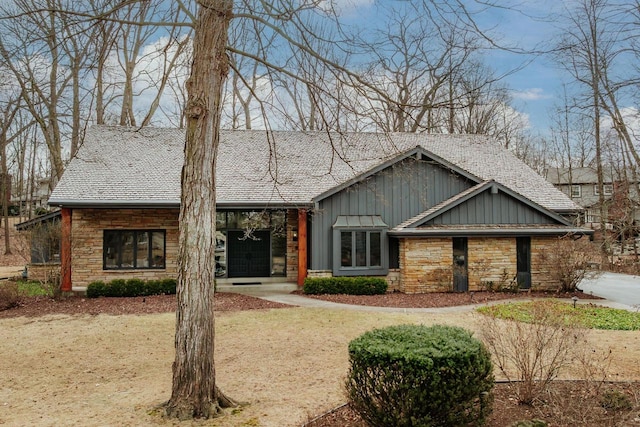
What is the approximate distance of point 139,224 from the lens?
675 inches

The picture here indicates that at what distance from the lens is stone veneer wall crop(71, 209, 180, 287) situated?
16.7m

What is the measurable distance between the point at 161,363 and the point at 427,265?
10075 mm

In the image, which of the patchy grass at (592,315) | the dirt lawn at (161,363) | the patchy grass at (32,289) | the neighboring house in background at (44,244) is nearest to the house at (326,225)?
the patchy grass at (32,289)

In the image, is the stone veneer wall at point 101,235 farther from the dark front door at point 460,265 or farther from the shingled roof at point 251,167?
the dark front door at point 460,265

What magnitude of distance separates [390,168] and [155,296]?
9.05 meters

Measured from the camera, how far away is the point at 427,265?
53.5 ft

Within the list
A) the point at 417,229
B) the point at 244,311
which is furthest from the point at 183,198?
the point at 417,229

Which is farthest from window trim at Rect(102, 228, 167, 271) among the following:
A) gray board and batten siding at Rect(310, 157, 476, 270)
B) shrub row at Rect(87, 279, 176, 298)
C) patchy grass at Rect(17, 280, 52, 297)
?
gray board and batten siding at Rect(310, 157, 476, 270)

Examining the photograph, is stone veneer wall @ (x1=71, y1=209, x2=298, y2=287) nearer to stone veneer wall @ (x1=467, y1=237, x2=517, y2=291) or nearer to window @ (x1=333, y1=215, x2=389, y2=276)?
window @ (x1=333, y1=215, x2=389, y2=276)

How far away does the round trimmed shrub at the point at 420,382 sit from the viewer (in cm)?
443

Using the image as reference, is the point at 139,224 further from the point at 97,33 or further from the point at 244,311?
the point at 97,33

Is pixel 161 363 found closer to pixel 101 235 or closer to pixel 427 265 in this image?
pixel 101 235

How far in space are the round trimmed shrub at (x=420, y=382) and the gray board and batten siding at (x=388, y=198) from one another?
11.9 metres

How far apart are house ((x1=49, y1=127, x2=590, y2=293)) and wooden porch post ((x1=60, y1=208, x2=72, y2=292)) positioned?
0.03 metres
